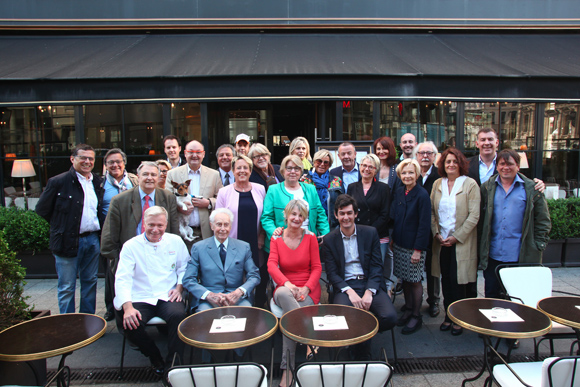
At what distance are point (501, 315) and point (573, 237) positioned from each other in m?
4.63

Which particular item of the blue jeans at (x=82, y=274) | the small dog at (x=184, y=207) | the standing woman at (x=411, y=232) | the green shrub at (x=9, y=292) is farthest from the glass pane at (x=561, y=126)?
the green shrub at (x=9, y=292)

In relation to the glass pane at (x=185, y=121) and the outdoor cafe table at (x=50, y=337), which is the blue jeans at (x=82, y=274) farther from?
the glass pane at (x=185, y=121)

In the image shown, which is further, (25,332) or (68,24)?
(68,24)

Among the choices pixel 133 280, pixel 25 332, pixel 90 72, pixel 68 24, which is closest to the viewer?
pixel 25 332

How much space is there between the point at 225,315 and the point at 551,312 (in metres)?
2.66

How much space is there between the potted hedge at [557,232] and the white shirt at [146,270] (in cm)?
609

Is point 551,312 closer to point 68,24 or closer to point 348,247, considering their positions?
point 348,247

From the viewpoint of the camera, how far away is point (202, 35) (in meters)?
8.86

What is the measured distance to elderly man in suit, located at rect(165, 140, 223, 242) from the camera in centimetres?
450

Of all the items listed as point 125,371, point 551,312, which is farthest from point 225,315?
point 551,312

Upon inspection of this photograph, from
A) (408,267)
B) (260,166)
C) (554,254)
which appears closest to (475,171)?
(408,267)

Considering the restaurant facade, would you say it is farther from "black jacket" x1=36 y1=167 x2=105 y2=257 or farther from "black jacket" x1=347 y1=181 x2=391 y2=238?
"black jacket" x1=36 y1=167 x2=105 y2=257

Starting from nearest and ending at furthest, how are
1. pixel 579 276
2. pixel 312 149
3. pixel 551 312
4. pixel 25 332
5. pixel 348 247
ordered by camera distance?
pixel 25 332
pixel 551 312
pixel 348 247
pixel 579 276
pixel 312 149

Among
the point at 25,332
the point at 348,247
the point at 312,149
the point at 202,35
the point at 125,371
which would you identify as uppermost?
the point at 202,35
